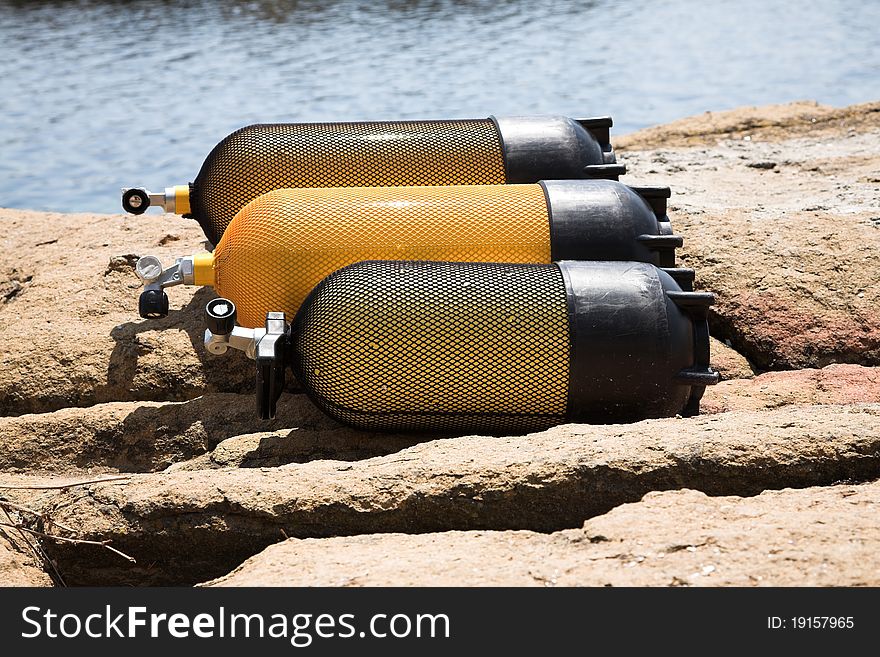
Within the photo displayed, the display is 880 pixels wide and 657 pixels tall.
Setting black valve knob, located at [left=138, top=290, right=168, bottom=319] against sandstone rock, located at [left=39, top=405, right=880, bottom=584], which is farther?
black valve knob, located at [left=138, top=290, right=168, bottom=319]

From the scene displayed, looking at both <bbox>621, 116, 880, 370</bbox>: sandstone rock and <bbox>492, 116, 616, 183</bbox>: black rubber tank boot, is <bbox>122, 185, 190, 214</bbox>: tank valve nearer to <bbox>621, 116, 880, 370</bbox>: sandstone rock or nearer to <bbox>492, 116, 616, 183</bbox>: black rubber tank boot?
Result: <bbox>492, 116, 616, 183</bbox>: black rubber tank boot

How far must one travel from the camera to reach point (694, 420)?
2.67 metres

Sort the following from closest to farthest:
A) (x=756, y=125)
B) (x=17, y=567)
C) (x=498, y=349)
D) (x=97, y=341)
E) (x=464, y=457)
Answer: (x=17, y=567) < (x=464, y=457) < (x=498, y=349) < (x=97, y=341) < (x=756, y=125)

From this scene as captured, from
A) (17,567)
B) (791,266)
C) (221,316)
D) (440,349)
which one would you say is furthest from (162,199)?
(791,266)

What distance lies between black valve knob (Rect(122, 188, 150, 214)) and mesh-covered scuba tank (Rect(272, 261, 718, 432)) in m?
1.31

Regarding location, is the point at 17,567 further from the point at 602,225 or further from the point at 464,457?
the point at 602,225

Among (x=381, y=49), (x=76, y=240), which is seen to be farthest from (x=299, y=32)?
(x=76, y=240)

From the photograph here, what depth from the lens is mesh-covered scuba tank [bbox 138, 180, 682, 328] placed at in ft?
10.2

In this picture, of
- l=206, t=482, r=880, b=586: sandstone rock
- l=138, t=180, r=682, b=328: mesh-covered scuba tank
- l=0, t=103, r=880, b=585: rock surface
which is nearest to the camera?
l=206, t=482, r=880, b=586: sandstone rock

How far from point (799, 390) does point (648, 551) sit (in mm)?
1283

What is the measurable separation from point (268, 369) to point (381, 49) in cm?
870

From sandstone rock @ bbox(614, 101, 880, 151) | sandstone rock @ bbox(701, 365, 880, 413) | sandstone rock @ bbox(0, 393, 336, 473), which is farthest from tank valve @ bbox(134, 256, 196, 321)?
sandstone rock @ bbox(614, 101, 880, 151)

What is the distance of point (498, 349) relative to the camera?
275cm
